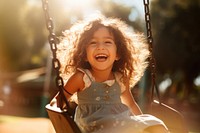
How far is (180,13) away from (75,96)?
22024 mm

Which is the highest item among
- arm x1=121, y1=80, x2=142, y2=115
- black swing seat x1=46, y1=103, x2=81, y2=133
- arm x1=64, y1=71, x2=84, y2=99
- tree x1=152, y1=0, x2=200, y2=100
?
arm x1=64, y1=71, x2=84, y2=99

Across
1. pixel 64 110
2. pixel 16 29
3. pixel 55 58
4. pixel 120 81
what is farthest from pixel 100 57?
pixel 16 29

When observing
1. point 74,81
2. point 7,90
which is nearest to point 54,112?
point 74,81

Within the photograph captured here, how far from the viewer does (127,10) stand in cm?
2739

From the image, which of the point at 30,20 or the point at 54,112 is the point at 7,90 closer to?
the point at 30,20

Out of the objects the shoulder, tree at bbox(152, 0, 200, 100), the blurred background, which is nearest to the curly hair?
the shoulder

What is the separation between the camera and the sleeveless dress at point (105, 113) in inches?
97.9

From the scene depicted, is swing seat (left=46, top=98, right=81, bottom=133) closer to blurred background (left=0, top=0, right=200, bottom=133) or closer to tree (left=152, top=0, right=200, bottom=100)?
blurred background (left=0, top=0, right=200, bottom=133)

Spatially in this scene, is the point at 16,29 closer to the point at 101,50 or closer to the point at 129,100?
the point at 129,100

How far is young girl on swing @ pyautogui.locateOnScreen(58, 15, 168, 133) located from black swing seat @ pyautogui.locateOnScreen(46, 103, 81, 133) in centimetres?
27

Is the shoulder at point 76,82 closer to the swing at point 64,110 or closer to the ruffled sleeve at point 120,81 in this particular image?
the swing at point 64,110

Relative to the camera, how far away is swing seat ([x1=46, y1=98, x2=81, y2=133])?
217cm

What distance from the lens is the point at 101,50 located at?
107 inches

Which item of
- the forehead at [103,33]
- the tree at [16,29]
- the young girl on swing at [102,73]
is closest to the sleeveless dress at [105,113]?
the young girl on swing at [102,73]
